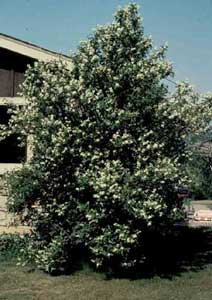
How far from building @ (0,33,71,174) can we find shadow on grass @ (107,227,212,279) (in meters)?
4.55

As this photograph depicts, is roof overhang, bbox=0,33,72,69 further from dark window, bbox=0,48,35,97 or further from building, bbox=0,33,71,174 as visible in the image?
dark window, bbox=0,48,35,97

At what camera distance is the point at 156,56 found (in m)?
13.2

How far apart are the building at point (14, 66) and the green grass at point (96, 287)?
436 cm

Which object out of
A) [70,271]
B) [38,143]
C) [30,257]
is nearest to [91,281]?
[70,271]

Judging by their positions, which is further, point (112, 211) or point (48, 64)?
point (48, 64)

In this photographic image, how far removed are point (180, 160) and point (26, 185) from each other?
12.1 feet

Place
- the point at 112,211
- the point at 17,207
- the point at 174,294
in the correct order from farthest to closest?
the point at 17,207, the point at 112,211, the point at 174,294

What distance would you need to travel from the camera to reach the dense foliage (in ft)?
38.7

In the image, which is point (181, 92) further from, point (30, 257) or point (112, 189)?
point (30, 257)

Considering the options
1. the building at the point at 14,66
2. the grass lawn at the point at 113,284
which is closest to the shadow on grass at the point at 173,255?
the grass lawn at the point at 113,284

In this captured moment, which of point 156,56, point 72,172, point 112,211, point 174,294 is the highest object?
point 156,56

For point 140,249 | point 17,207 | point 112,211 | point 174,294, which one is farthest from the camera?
point 140,249

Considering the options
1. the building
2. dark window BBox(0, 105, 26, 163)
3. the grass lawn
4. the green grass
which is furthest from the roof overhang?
the green grass

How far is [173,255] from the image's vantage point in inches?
592
